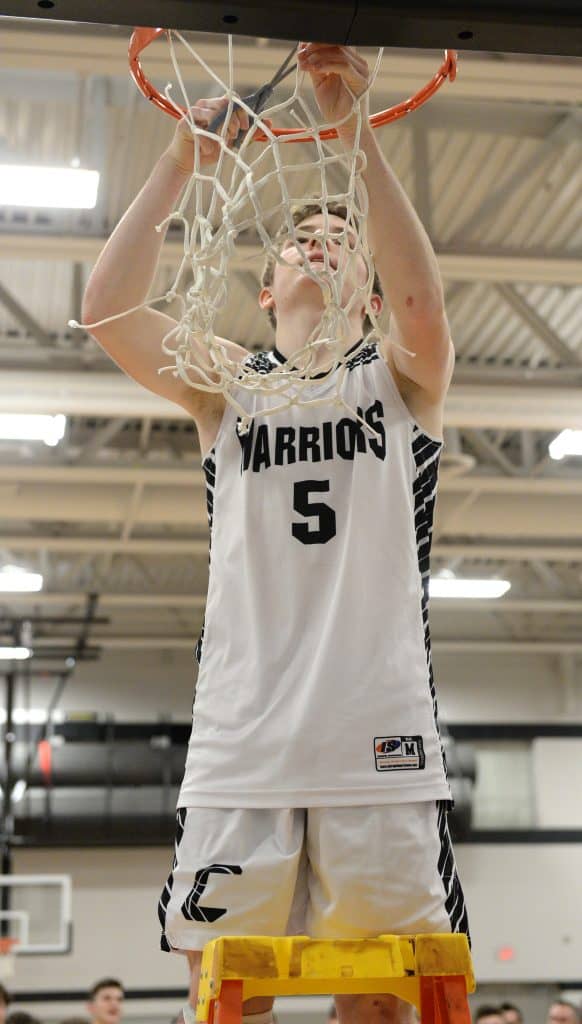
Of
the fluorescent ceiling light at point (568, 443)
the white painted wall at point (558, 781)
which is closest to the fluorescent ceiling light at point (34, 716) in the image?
the white painted wall at point (558, 781)

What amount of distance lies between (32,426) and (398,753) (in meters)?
5.93

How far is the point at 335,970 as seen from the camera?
1.78 m

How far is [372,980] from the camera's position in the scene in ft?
6.06

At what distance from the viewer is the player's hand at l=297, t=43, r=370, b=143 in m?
1.96

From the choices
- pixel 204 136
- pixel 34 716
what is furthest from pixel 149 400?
pixel 34 716

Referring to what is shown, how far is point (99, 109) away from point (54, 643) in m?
9.93

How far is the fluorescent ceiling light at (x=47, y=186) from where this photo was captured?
17.8 feet

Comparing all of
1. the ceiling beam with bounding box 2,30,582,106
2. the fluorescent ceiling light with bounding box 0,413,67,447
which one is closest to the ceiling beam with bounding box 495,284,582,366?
the ceiling beam with bounding box 2,30,582,106

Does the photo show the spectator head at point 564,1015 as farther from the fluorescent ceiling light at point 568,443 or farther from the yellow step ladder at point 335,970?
the yellow step ladder at point 335,970

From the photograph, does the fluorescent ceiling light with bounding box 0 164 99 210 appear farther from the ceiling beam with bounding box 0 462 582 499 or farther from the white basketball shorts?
the white basketball shorts

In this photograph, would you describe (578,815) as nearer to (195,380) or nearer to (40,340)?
(40,340)

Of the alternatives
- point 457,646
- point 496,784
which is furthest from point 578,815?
point 457,646

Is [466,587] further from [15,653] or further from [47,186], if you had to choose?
[47,186]

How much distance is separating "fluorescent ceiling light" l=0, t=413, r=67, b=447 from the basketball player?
5289mm
